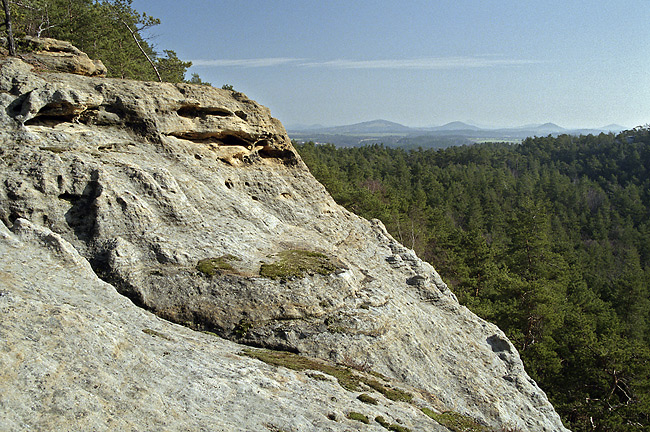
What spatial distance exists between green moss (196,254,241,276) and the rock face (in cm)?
7

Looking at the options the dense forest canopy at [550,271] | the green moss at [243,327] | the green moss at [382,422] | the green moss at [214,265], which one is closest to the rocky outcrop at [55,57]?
the green moss at [214,265]

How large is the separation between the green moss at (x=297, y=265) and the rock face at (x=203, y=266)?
0.08 meters

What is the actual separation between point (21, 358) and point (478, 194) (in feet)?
380

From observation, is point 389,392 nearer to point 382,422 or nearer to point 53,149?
point 382,422

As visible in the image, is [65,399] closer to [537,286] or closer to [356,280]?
[356,280]

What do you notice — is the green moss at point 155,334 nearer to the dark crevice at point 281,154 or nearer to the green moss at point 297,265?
the green moss at point 297,265

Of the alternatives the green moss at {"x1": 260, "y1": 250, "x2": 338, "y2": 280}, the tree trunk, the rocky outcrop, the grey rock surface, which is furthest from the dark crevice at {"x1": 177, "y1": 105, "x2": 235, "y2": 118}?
the grey rock surface

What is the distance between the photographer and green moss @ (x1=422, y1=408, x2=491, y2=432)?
14500 millimetres

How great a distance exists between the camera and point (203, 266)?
16.6m

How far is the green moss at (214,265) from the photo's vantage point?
16.5m

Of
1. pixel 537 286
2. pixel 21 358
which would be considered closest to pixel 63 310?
pixel 21 358

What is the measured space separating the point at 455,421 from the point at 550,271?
134 feet

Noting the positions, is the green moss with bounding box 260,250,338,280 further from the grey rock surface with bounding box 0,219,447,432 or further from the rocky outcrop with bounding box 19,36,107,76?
the rocky outcrop with bounding box 19,36,107,76

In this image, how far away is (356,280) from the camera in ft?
63.6
